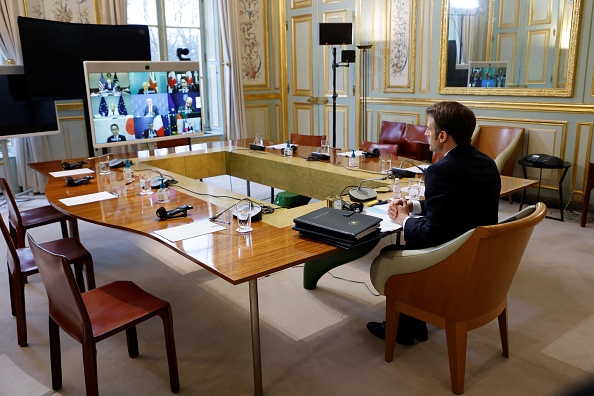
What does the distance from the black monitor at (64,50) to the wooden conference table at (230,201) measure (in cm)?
184

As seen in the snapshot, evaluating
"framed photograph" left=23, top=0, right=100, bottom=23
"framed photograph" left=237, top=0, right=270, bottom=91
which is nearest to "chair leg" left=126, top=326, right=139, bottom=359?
"framed photograph" left=23, top=0, right=100, bottom=23

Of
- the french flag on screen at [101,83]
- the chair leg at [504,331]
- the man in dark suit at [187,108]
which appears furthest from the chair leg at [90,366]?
the man in dark suit at [187,108]

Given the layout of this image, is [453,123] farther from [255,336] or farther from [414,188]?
[255,336]

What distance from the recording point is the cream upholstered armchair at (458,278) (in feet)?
6.66

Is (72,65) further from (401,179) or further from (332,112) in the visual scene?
(401,179)

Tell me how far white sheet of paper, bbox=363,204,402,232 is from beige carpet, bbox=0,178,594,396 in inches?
26.0

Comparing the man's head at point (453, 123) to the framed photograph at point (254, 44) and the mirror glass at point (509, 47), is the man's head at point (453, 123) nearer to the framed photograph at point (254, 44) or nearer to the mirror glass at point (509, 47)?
the mirror glass at point (509, 47)

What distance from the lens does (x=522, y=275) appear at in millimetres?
3520

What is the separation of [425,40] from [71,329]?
5156 millimetres

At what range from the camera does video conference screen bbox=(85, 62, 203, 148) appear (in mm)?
3850

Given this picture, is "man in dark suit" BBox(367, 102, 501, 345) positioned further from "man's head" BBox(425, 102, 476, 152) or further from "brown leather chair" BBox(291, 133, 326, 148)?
"brown leather chair" BBox(291, 133, 326, 148)

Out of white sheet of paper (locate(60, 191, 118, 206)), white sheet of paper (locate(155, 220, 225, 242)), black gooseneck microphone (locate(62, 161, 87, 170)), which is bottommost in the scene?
white sheet of paper (locate(155, 220, 225, 242))

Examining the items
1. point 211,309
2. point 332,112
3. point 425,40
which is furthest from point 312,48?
point 211,309

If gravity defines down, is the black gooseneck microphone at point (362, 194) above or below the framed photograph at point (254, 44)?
below
